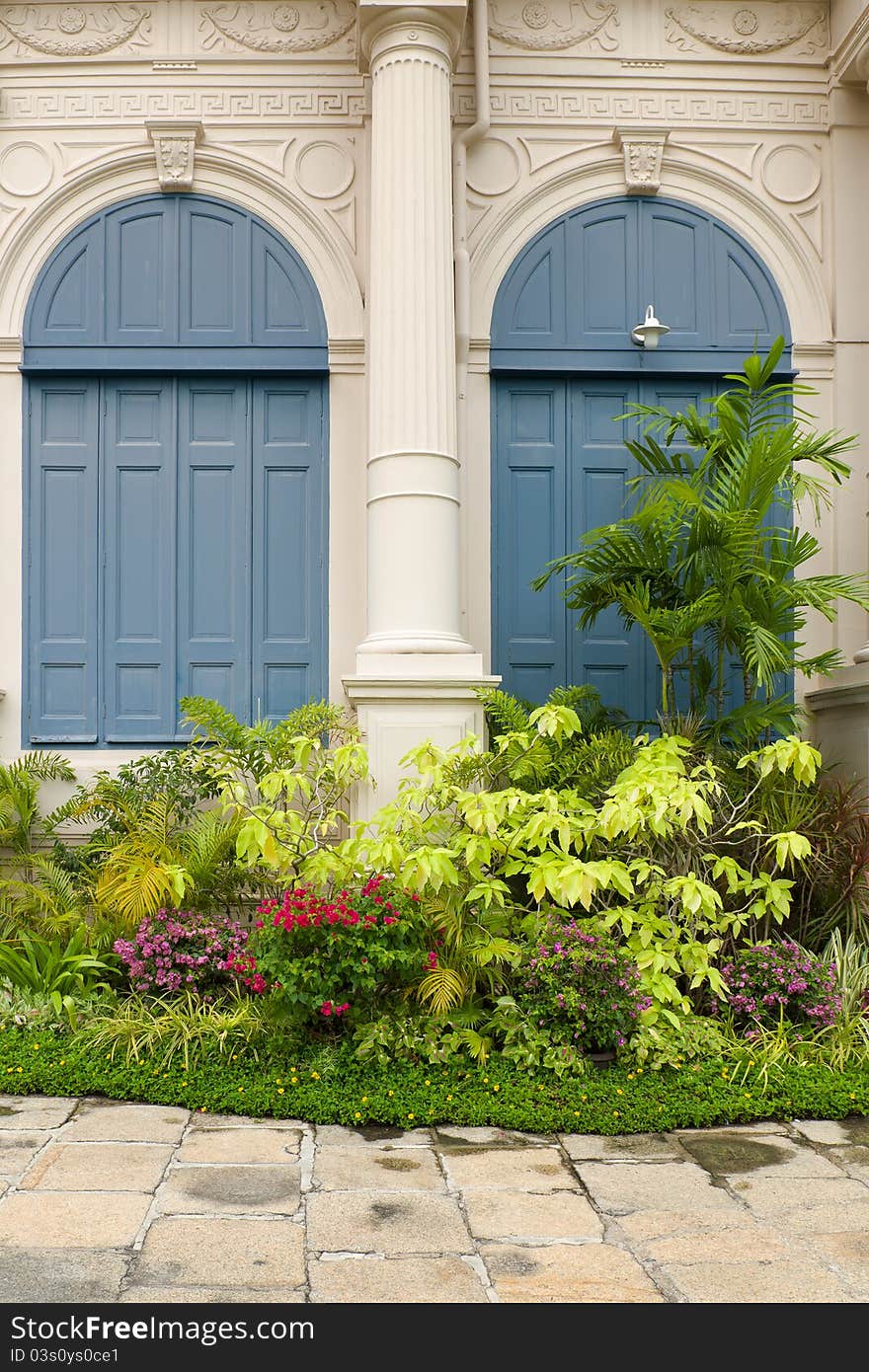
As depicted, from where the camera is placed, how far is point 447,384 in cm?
621

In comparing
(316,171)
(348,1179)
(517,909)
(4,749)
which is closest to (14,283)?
(316,171)

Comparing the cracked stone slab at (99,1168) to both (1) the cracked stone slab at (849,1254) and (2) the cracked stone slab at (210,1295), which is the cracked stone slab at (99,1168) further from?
(1) the cracked stone slab at (849,1254)

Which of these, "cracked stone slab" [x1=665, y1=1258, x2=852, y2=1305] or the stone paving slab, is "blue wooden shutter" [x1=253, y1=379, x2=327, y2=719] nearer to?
the stone paving slab

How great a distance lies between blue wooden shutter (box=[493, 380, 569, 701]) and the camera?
7016mm

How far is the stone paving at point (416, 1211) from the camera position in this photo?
3.02m

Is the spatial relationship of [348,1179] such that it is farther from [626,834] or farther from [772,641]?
[772,641]

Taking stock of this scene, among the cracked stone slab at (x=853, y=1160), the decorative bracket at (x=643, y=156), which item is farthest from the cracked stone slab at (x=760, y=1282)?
the decorative bracket at (x=643, y=156)

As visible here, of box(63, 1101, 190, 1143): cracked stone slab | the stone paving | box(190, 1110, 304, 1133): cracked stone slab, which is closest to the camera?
the stone paving

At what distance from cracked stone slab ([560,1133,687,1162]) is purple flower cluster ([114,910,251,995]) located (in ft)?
5.56

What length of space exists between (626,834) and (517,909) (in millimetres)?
619

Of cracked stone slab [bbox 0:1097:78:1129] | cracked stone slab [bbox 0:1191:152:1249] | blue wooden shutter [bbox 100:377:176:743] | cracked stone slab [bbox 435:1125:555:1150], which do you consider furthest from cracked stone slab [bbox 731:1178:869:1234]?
blue wooden shutter [bbox 100:377:176:743]

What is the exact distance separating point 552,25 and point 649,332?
204 cm

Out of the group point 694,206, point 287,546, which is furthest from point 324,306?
point 694,206

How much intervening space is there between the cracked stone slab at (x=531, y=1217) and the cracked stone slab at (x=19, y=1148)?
1505 mm
